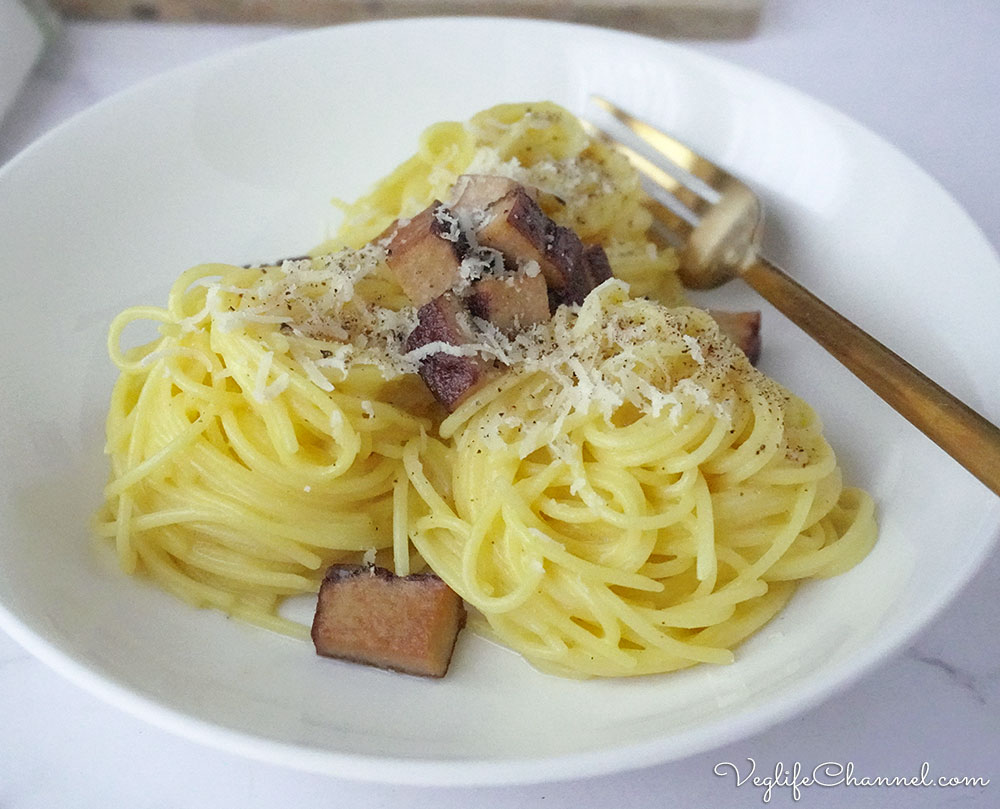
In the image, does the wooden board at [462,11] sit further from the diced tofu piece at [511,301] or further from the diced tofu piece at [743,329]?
the diced tofu piece at [511,301]

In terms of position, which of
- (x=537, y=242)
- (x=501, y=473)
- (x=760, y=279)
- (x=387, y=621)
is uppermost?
(x=537, y=242)

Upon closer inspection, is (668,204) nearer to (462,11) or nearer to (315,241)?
(315,241)

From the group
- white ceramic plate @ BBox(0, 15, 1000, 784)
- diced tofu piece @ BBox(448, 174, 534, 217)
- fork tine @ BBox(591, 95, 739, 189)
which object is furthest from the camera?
fork tine @ BBox(591, 95, 739, 189)

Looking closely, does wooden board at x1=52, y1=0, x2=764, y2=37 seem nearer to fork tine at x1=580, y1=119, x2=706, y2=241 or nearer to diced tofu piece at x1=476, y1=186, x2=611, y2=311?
fork tine at x1=580, y1=119, x2=706, y2=241

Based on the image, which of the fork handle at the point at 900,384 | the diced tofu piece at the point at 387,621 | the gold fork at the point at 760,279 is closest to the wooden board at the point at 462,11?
the gold fork at the point at 760,279

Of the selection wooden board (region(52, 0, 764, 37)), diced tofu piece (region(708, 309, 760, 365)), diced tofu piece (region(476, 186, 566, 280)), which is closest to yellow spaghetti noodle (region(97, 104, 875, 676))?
diced tofu piece (region(476, 186, 566, 280))

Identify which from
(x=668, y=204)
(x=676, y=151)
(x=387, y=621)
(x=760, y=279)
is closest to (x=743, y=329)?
(x=760, y=279)

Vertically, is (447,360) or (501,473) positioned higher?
(447,360)
